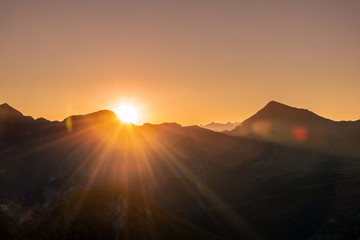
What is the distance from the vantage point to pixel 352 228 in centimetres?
12794

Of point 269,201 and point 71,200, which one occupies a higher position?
point 71,200

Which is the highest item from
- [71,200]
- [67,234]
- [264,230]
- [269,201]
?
[71,200]

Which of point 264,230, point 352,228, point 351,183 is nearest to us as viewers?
point 352,228

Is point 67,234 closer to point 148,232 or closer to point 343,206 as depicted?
point 148,232

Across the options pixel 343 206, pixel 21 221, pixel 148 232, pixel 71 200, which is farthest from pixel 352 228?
pixel 21 221

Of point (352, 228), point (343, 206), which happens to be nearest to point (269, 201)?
point (343, 206)

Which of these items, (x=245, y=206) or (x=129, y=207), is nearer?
(x=129, y=207)

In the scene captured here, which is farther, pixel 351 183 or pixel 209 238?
pixel 351 183

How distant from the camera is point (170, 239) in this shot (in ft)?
342

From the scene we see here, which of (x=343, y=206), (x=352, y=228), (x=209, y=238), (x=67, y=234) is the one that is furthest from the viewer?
(x=343, y=206)

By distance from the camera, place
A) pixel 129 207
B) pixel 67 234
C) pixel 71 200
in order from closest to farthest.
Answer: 1. pixel 67 234
2. pixel 71 200
3. pixel 129 207

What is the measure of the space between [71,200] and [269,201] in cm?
12174

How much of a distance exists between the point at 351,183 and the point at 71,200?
146m

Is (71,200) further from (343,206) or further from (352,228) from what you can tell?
(343,206)
